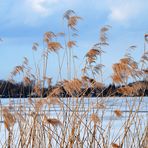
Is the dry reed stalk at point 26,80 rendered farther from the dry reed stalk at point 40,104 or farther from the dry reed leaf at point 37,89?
the dry reed stalk at point 40,104

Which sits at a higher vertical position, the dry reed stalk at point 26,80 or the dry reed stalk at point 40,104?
the dry reed stalk at point 26,80

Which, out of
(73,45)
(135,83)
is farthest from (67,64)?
(135,83)

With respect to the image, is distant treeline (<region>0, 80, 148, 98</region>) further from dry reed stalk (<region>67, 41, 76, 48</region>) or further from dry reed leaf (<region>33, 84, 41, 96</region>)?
dry reed stalk (<region>67, 41, 76, 48</region>)

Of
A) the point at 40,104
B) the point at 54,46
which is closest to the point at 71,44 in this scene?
the point at 54,46

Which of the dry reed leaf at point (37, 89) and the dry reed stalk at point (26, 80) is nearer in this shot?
the dry reed leaf at point (37, 89)

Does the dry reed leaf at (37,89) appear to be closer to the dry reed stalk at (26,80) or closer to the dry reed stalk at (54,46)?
the dry reed stalk at (26,80)

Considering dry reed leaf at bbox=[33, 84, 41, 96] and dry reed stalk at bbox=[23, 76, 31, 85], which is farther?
dry reed stalk at bbox=[23, 76, 31, 85]

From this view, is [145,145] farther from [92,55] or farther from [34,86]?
[34,86]

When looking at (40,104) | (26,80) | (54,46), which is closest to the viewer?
(40,104)

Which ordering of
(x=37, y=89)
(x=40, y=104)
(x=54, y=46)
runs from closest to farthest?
(x=40, y=104), (x=54, y=46), (x=37, y=89)

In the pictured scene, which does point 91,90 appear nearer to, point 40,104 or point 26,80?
point 40,104

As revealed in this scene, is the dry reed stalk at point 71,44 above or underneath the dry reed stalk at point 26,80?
above

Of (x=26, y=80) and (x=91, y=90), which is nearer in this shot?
(x=91, y=90)

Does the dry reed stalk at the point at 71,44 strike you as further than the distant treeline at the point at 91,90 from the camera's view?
Yes
